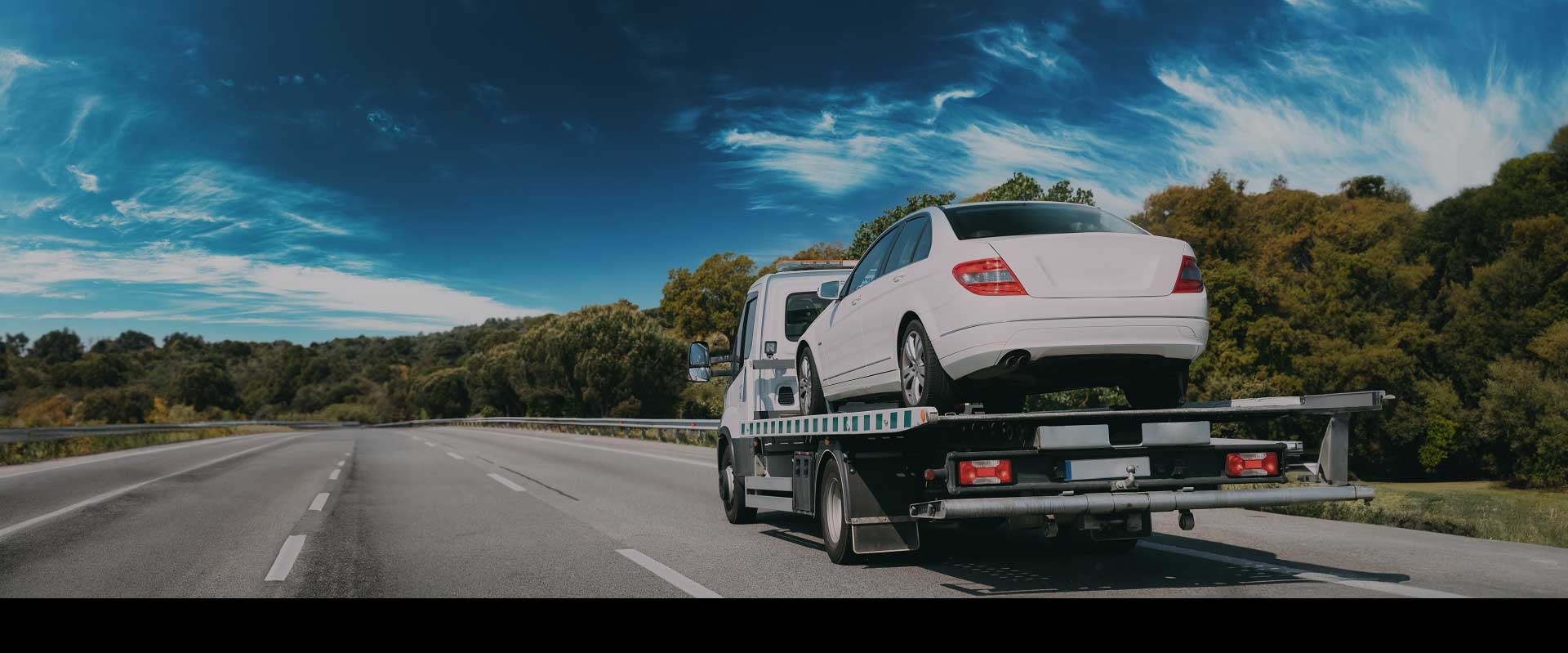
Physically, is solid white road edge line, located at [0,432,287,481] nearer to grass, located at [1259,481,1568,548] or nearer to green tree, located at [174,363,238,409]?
grass, located at [1259,481,1568,548]

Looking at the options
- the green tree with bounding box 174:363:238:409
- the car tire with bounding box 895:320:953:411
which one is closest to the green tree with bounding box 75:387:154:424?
the green tree with bounding box 174:363:238:409

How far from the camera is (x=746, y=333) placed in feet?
36.3

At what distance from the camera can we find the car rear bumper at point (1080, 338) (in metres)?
5.65

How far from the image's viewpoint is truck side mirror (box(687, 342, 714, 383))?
1079 centimetres

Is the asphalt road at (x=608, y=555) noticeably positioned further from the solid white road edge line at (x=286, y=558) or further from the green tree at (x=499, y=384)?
the green tree at (x=499, y=384)

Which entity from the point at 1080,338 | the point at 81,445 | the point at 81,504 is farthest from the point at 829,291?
the point at 81,445

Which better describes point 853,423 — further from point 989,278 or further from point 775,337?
point 775,337

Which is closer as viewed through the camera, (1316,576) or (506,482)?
(1316,576)

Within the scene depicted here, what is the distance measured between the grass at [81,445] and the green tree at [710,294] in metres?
37.4

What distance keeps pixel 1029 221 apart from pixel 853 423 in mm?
1744

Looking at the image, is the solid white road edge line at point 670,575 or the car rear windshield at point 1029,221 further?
the car rear windshield at point 1029,221

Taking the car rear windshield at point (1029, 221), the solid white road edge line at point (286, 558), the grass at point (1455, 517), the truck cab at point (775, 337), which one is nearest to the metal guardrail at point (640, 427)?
the truck cab at point (775, 337)

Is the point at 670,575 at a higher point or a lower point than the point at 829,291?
lower
